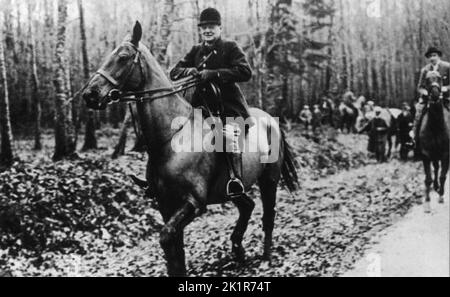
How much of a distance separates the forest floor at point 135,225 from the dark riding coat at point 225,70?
211 cm

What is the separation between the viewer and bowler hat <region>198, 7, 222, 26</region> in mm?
5617

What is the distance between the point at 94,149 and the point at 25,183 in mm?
2272

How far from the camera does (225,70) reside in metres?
5.54

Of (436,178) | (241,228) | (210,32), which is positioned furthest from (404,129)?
(210,32)

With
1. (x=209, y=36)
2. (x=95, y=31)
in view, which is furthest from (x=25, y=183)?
(x=95, y=31)

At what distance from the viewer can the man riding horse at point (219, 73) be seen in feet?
18.0

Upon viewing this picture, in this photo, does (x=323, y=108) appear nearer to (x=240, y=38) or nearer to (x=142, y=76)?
(x=240, y=38)

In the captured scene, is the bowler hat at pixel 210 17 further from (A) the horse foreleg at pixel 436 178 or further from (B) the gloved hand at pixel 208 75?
(A) the horse foreleg at pixel 436 178

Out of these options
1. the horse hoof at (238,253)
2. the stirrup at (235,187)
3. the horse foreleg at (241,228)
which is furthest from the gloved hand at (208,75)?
the horse hoof at (238,253)

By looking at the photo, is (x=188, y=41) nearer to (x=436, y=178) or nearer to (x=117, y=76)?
(x=436, y=178)

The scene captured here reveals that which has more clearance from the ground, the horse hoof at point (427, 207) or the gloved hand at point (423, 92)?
the gloved hand at point (423, 92)

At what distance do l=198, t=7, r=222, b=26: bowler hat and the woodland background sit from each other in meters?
3.30

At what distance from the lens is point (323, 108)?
52.9ft

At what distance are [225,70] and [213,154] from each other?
3.37 ft
